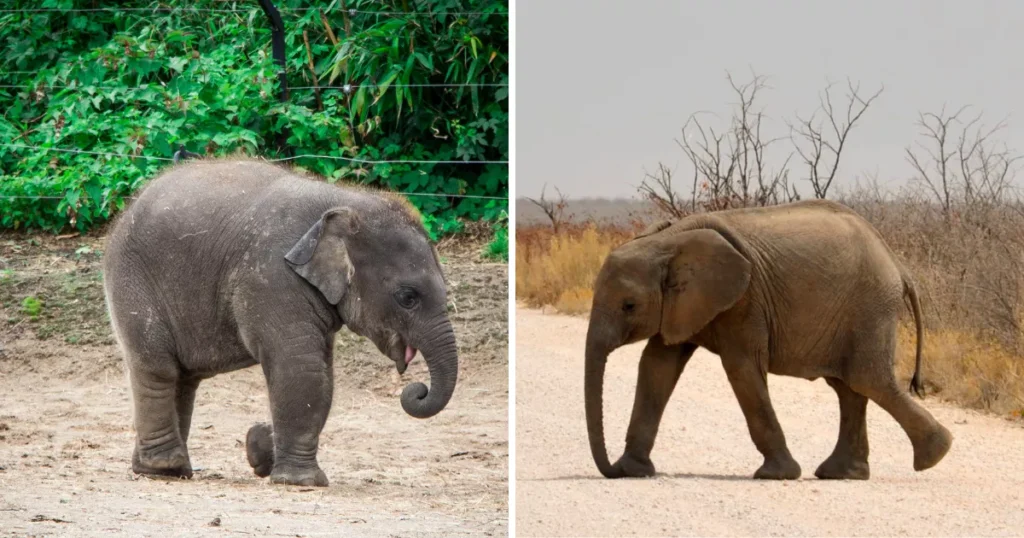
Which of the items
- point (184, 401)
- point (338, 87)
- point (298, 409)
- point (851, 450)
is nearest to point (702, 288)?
point (851, 450)

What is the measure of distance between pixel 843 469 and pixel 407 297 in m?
2.09

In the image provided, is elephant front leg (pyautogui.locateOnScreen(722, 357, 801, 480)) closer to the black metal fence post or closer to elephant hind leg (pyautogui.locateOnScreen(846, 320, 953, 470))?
elephant hind leg (pyautogui.locateOnScreen(846, 320, 953, 470))

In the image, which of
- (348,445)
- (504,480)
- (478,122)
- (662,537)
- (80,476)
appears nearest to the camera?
(662,537)

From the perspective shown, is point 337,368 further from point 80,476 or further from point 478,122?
point 80,476

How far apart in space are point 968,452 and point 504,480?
2596 mm

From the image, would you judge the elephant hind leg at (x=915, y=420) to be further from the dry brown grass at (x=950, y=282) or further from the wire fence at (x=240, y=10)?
the wire fence at (x=240, y=10)

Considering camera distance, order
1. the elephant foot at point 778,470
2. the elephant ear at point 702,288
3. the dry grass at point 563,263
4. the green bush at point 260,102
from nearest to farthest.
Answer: the elephant ear at point 702,288
the elephant foot at point 778,470
the green bush at point 260,102
the dry grass at point 563,263

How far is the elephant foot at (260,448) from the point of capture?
230 inches

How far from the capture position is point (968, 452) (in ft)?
25.8

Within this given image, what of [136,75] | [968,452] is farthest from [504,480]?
[136,75]

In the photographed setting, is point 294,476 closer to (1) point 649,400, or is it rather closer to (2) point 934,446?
(1) point 649,400

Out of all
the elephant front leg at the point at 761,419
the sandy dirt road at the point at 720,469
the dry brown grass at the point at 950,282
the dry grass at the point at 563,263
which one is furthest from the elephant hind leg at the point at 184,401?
the dry brown grass at the point at 950,282

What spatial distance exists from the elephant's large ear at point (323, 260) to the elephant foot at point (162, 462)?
0.85 m

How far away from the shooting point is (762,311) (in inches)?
247
